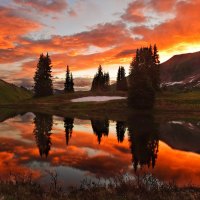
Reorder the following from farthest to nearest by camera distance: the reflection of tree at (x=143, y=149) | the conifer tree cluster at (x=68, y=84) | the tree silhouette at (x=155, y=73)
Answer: the conifer tree cluster at (x=68, y=84), the tree silhouette at (x=155, y=73), the reflection of tree at (x=143, y=149)

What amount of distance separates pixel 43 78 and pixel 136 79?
155 ft

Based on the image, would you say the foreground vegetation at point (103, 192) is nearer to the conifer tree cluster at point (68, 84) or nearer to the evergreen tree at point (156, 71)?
the evergreen tree at point (156, 71)

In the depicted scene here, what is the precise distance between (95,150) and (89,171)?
693 cm

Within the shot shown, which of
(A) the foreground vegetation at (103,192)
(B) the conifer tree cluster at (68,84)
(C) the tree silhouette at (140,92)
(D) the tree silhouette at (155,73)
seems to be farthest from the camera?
(B) the conifer tree cluster at (68,84)

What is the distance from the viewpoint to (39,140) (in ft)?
89.7

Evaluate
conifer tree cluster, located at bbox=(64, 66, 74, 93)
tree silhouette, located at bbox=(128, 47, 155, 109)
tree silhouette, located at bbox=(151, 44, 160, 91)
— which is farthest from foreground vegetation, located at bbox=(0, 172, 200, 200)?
conifer tree cluster, located at bbox=(64, 66, 74, 93)

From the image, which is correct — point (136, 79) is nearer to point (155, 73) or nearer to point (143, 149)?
point (155, 73)

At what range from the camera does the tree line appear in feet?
222

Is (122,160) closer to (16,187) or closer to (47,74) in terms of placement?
(16,187)

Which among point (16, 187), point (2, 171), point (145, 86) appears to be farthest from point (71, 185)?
point (145, 86)

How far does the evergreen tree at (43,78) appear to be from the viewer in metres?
104

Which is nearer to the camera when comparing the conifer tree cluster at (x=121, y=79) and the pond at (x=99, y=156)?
the pond at (x=99, y=156)

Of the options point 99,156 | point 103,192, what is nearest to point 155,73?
point 99,156

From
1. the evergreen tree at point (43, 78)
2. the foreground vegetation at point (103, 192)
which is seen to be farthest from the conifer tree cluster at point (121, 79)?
Result: the foreground vegetation at point (103, 192)
